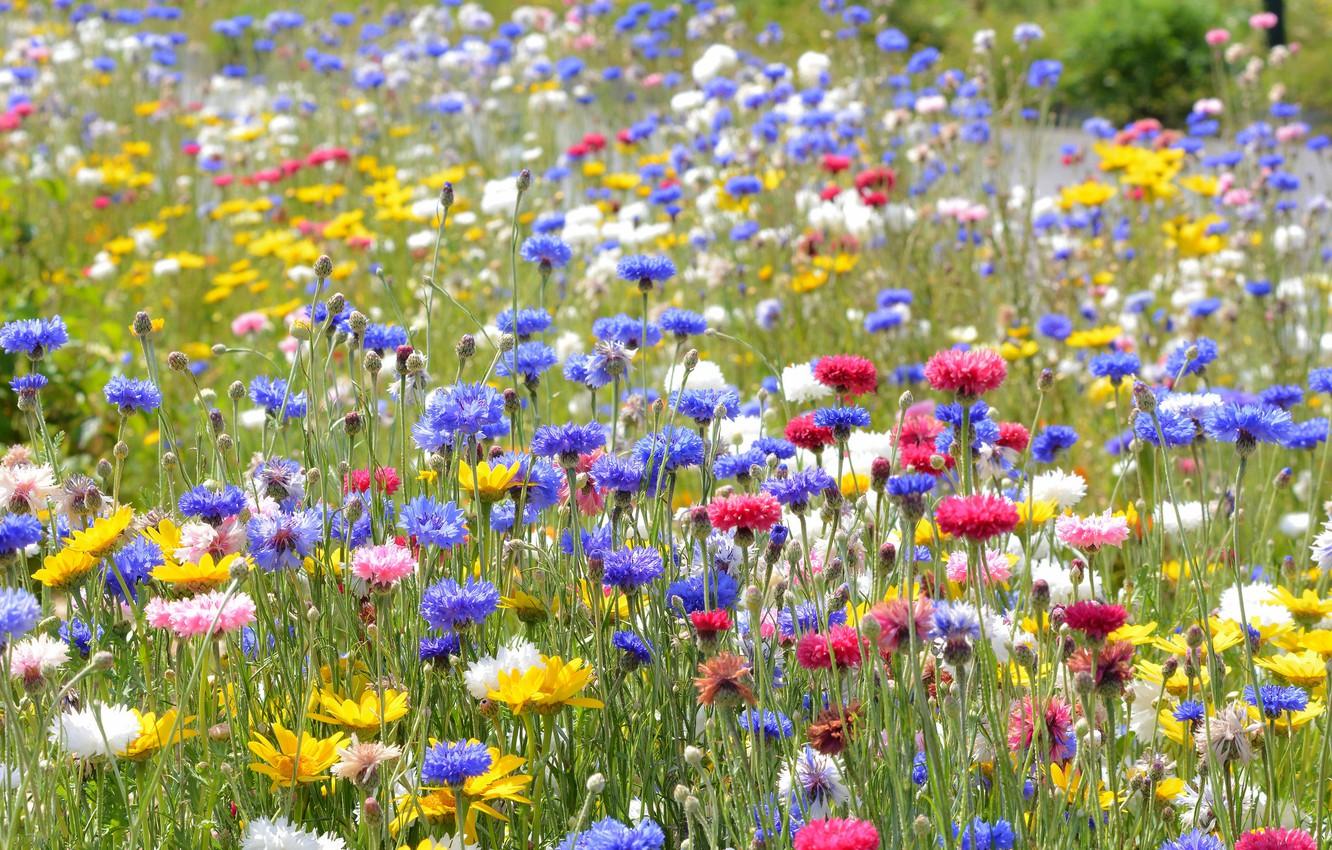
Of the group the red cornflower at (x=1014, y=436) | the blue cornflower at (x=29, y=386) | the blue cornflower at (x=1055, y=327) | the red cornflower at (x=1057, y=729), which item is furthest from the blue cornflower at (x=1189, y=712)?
the blue cornflower at (x=1055, y=327)

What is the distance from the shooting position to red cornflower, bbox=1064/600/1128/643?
54.0 inches

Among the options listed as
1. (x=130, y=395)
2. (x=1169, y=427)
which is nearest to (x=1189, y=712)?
(x=1169, y=427)

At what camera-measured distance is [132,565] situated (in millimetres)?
1734

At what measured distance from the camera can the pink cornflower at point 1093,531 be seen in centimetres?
181

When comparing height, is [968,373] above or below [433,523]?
above

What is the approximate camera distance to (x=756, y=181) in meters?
4.47

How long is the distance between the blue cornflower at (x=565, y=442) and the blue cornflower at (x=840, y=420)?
29cm

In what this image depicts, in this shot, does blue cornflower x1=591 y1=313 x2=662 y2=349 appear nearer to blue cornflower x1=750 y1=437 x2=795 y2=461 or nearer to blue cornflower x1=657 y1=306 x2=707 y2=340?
blue cornflower x1=657 y1=306 x2=707 y2=340

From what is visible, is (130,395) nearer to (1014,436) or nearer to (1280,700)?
(1014,436)

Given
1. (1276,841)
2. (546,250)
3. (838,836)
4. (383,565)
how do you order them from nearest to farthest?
1. (838,836)
2. (1276,841)
3. (383,565)
4. (546,250)

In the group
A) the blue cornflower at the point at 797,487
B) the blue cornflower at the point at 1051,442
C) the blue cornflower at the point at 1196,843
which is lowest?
the blue cornflower at the point at 1196,843

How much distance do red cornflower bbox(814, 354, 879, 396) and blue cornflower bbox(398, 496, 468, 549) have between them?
512 mm

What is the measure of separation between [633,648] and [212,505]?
1.69ft

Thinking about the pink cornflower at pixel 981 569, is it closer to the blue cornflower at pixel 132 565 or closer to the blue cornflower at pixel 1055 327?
the blue cornflower at pixel 132 565
